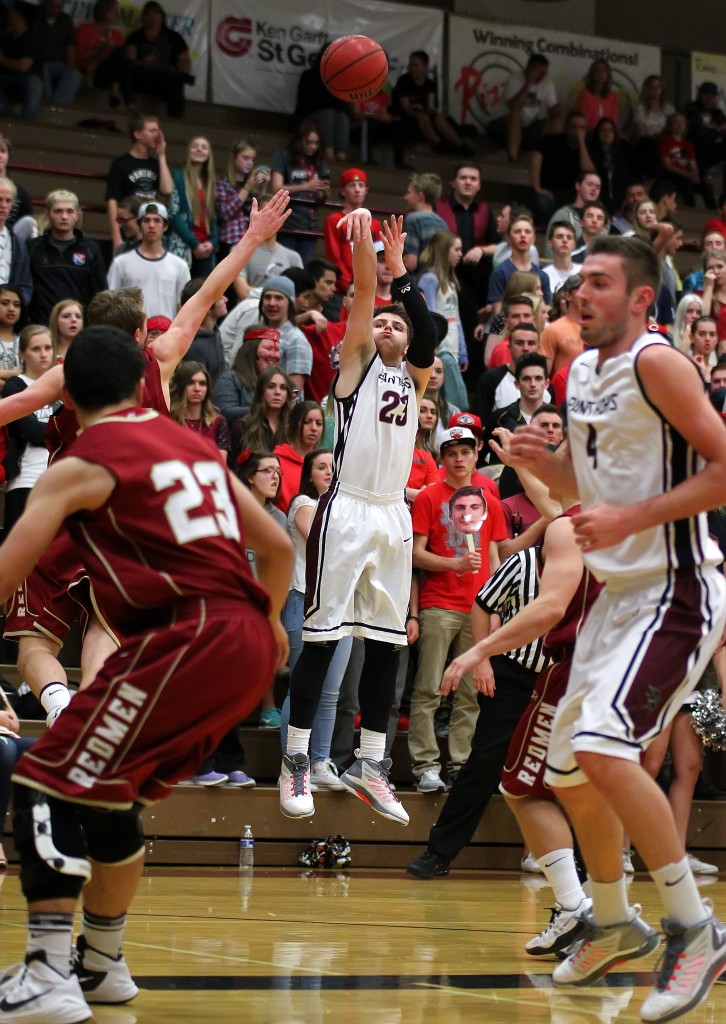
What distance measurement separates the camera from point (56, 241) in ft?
37.4

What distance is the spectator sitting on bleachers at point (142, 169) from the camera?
42.3 ft

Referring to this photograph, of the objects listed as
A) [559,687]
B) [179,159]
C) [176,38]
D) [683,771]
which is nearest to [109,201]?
[179,159]

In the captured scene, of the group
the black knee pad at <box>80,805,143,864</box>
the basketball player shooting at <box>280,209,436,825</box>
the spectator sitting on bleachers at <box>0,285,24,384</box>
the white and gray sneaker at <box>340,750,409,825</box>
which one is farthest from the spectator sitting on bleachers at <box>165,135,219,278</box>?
the black knee pad at <box>80,805,143,864</box>

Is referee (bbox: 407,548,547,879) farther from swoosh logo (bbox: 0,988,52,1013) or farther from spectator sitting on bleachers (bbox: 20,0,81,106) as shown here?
spectator sitting on bleachers (bbox: 20,0,81,106)

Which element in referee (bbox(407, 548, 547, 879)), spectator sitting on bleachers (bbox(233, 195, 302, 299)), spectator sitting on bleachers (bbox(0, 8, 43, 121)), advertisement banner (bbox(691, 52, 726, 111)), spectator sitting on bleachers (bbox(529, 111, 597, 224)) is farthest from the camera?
advertisement banner (bbox(691, 52, 726, 111))

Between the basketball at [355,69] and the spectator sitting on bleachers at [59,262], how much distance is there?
254cm

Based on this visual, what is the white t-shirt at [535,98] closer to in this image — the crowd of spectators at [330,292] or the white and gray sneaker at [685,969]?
the crowd of spectators at [330,292]

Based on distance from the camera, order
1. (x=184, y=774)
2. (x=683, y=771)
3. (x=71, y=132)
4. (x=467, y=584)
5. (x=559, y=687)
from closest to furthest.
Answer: (x=184, y=774) → (x=559, y=687) → (x=683, y=771) → (x=467, y=584) → (x=71, y=132)

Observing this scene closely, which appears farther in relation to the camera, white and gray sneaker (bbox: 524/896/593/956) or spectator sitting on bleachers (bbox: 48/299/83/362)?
spectator sitting on bleachers (bbox: 48/299/83/362)

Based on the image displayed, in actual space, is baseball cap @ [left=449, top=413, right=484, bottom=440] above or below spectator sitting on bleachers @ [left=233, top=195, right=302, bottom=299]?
below

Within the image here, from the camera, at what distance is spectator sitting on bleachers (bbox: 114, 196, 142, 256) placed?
1179cm

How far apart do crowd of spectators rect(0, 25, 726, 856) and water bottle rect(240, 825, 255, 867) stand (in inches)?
14.2

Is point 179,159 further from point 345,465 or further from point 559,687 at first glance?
point 559,687

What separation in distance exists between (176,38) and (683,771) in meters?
11.9
